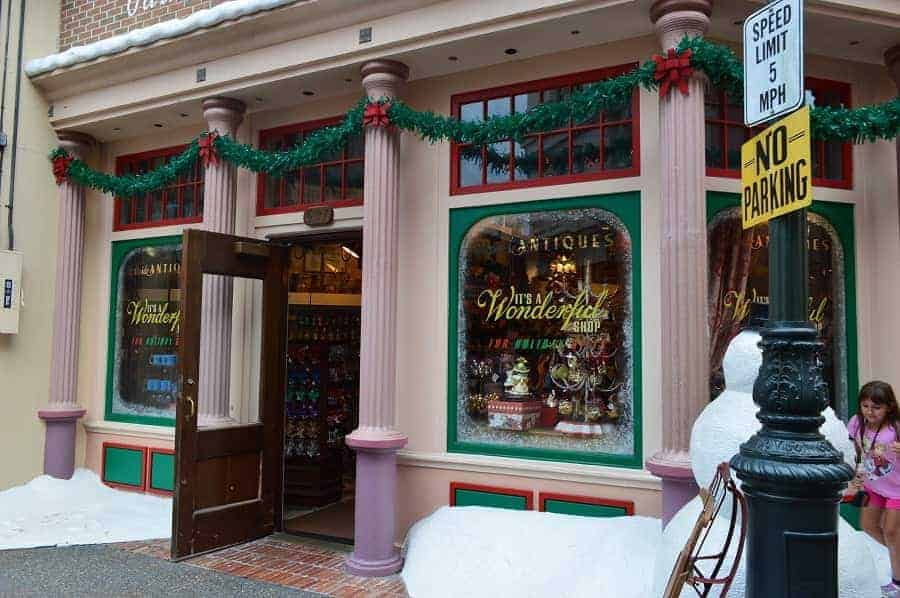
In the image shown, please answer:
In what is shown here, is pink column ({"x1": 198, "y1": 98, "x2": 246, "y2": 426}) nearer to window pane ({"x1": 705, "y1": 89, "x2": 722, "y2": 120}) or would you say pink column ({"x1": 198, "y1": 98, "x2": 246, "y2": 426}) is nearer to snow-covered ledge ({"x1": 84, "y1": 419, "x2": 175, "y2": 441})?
snow-covered ledge ({"x1": 84, "y1": 419, "x2": 175, "y2": 441})

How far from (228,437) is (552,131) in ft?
13.3

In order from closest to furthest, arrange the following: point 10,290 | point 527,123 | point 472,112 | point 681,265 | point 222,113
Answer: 1. point 681,265
2. point 527,123
3. point 472,112
4. point 222,113
5. point 10,290

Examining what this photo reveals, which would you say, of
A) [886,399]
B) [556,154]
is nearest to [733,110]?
[556,154]

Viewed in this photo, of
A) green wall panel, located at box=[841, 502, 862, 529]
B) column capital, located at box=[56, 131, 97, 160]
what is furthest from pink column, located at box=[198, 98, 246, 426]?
green wall panel, located at box=[841, 502, 862, 529]

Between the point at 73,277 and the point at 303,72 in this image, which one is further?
the point at 73,277

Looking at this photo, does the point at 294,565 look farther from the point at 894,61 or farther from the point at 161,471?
the point at 894,61

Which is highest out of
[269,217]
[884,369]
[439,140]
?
[439,140]

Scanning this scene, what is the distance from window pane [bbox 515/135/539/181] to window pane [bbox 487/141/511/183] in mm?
105

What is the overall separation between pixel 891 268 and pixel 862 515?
191cm

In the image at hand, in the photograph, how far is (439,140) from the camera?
6.14 m

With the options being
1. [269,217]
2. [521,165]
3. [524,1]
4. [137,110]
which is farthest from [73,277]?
[524,1]

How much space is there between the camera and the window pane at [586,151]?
593 cm

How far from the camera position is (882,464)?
4883 mm

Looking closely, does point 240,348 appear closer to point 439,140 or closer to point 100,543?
point 100,543
